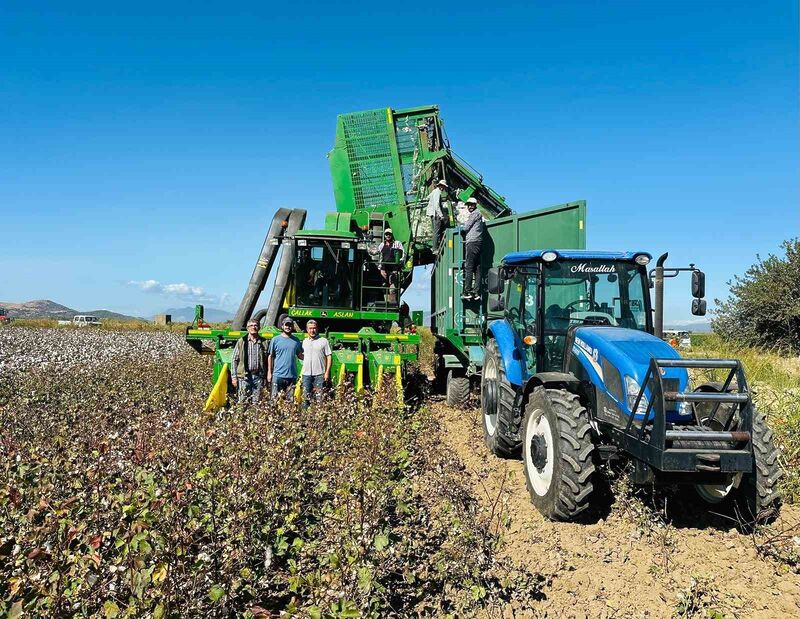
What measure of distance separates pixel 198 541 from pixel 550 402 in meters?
2.73

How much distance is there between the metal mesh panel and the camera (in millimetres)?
11469

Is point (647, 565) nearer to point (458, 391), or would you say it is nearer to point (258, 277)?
point (458, 391)

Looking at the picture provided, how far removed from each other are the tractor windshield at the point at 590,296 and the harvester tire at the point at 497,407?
702mm

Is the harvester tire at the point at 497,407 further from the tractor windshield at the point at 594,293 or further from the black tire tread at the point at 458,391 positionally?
the black tire tread at the point at 458,391

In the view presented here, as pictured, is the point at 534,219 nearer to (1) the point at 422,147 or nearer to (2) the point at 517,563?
(1) the point at 422,147

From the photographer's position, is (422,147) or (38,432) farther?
(422,147)

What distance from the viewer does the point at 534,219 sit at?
7938 millimetres

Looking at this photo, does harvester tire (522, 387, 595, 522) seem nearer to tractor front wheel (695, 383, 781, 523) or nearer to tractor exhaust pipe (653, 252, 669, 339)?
tractor front wheel (695, 383, 781, 523)

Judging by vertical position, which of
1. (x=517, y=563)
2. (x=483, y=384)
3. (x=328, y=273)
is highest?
(x=328, y=273)

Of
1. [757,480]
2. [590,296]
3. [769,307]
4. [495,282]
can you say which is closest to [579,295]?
[590,296]

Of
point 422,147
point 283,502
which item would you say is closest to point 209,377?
point 422,147

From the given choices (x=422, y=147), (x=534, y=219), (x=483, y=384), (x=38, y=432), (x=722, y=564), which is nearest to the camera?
(x=722, y=564)

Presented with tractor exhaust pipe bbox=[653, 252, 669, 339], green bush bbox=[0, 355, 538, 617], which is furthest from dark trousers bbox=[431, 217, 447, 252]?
green bush bbox=[0, 355, 538, 617]

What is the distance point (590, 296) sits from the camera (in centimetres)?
549
